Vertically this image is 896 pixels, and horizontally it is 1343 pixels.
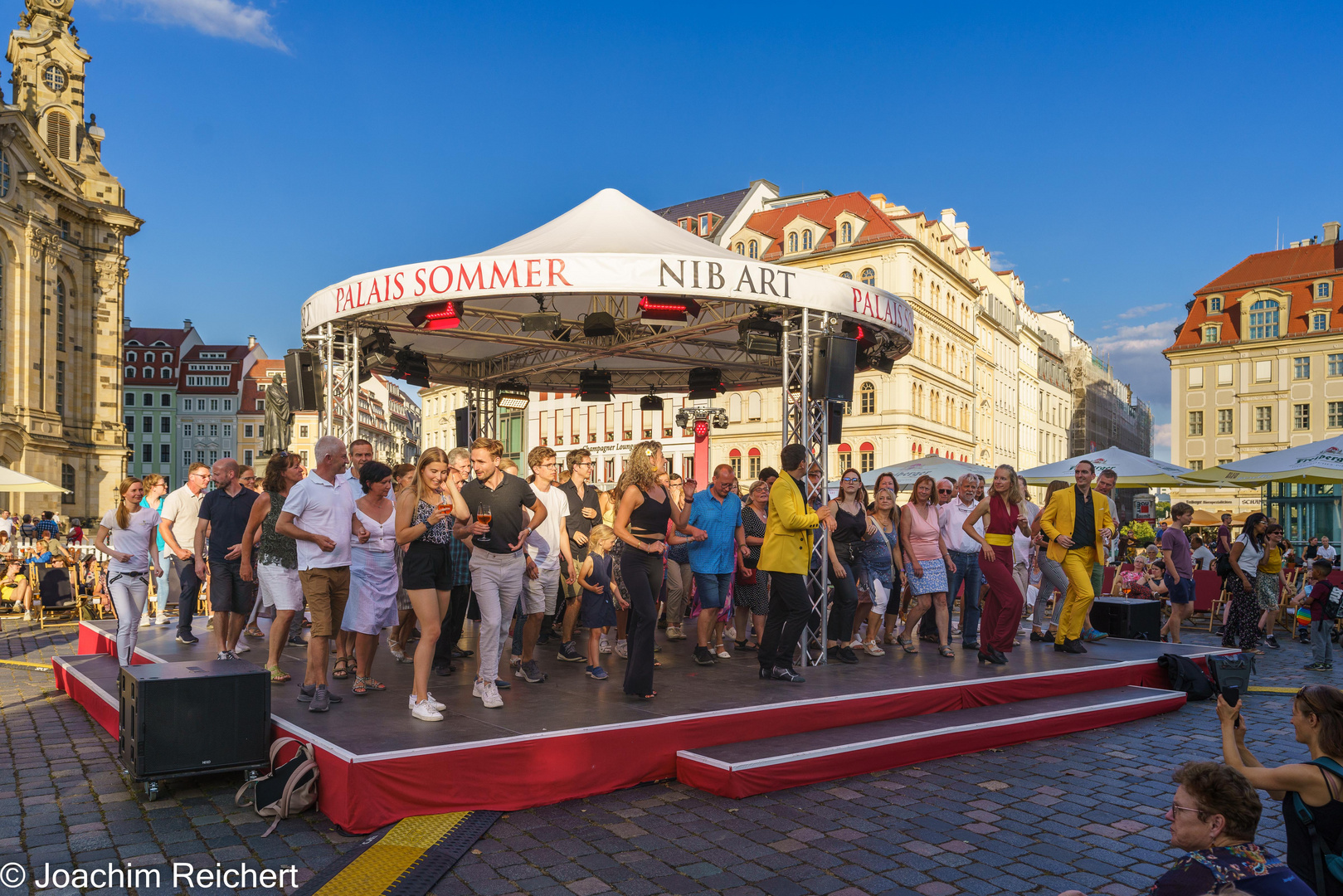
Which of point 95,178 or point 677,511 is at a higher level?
point 95,178

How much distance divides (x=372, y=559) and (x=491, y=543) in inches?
34.5

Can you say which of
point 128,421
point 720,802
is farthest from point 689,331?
point 128,421

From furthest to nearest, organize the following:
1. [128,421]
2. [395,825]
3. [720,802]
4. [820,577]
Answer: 1. [128,421]
2. [820,577]
3. [720,802]
4. [395,825]

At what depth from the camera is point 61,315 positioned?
2234 inches

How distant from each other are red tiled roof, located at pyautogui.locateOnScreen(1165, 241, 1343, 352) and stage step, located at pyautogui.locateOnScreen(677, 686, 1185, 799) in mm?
65530

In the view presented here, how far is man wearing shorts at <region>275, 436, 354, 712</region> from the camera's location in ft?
21.1

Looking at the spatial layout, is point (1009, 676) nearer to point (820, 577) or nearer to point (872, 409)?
point (820, 577)

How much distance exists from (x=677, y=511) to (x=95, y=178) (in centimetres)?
6610

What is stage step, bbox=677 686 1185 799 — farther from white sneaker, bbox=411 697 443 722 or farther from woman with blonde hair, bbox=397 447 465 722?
woman with blonde hair, bbox=397 447 465 722

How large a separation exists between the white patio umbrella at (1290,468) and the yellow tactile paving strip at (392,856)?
18.0 m

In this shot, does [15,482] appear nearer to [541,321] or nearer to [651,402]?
[651,402]

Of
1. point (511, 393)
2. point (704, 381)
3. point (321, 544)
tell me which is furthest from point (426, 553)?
point (511, 393)

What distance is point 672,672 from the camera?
8297mm

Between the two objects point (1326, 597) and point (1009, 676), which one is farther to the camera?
point (1326, 597)
